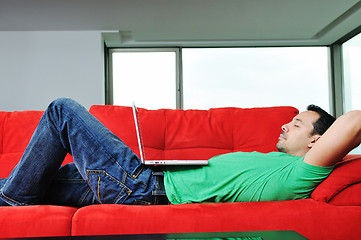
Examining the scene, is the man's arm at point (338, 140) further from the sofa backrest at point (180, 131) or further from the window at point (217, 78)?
the window at point (217, 78)

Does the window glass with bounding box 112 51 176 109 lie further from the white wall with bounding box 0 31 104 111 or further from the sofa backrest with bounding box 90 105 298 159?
the sofa backrest with bounding box 90 105 298 159

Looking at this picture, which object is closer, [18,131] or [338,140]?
[338,140]

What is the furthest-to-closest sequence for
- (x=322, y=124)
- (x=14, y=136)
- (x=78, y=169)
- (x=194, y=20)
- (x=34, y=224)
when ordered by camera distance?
(x=194, y=20) < (x=14, y=136) < (x=322, y=124) < (x=78, y=169) < (x=34, y=224)

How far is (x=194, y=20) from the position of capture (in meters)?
5.10

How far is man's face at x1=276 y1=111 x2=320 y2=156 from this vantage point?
1.62 m

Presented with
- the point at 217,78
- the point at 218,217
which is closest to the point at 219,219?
the point at 218,217

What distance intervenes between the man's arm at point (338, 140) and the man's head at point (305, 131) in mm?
339

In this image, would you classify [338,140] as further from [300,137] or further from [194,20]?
[194,20]

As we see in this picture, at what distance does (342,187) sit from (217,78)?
4819 mm

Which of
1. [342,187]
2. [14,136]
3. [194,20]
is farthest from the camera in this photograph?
[194,20]

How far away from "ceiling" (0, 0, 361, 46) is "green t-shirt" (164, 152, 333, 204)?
3.48 m

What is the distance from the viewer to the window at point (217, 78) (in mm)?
6016

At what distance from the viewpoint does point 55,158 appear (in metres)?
1.42

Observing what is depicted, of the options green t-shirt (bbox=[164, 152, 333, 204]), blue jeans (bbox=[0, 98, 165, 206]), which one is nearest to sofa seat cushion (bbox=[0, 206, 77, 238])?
blue jeans (bbox=[0, 98, 165, 206])
